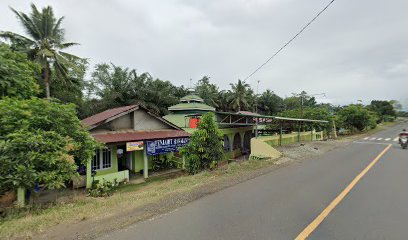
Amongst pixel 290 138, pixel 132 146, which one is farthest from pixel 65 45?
pixel 290 138

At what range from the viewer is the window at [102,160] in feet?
41.9

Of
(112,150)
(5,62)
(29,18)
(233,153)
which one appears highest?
(29,18)

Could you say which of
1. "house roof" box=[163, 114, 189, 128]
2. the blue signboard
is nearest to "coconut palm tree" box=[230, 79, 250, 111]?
"house roof" box=[163, 114, 189, 128]

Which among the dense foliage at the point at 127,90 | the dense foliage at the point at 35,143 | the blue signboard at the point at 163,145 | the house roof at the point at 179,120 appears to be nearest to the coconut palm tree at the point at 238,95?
the dense foliage at the point at 127,90

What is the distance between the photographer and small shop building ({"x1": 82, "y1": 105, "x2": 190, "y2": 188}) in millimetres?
12211

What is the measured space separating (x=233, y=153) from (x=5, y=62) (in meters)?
18.0

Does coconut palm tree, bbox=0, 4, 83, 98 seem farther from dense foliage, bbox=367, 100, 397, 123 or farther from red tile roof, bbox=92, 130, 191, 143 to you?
dense foliage, bbox=367, 100, 397, 123

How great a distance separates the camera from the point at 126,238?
368cm

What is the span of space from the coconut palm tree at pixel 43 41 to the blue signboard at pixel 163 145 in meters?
13.6

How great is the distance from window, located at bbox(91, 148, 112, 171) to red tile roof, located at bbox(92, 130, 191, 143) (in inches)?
46.5

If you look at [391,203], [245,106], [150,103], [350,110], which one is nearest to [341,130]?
[350,110]

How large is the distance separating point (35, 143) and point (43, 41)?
20.0m

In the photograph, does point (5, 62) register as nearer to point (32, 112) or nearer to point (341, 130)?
point (32, 112)

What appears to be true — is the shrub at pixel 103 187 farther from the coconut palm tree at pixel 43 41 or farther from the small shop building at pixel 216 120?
the coconut palm tree at pixel 43 41
